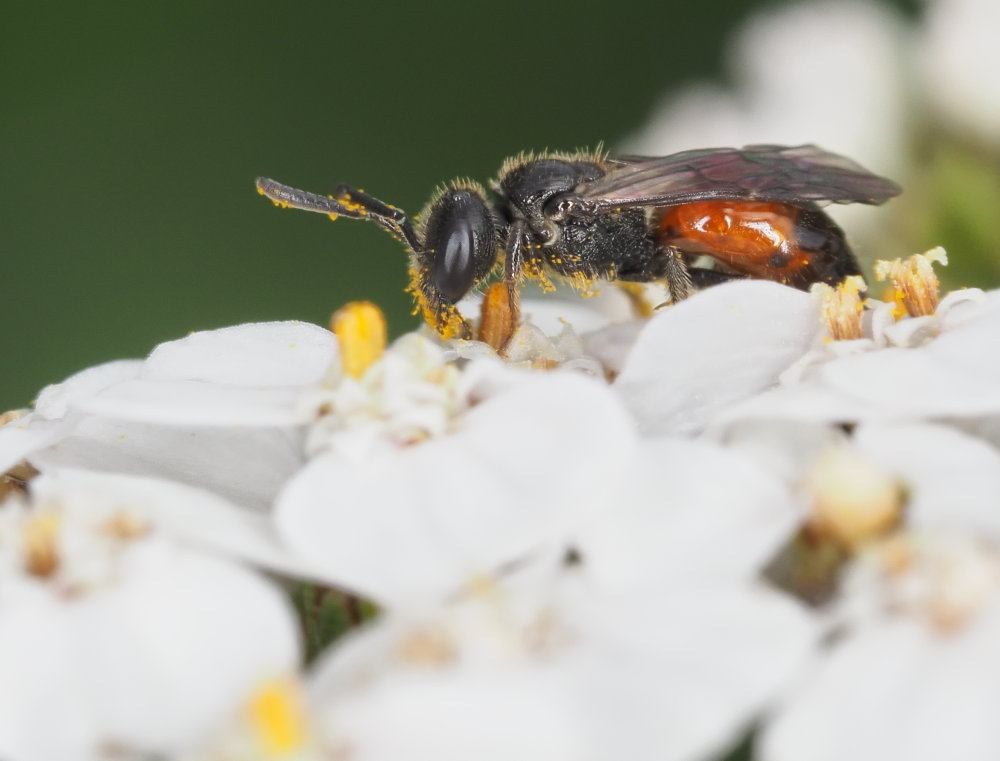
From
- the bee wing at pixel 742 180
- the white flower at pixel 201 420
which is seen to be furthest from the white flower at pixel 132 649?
the bee wing at pixel 742 180

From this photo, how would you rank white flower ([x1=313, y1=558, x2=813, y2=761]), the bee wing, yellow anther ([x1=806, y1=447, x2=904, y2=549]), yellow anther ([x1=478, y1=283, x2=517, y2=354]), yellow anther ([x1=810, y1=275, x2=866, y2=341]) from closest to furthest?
white flower ([x1=313, y1=558, x2=813, y2=761]) → yellow anther ([x1=806, y1=447, x2=904, y2=549]) → yellow anther ([x1=810, y1=275, x2=866, y2=341]) → yellow anther ([x1=478, y1=283, x2=517, y2=354]) → the bee wing

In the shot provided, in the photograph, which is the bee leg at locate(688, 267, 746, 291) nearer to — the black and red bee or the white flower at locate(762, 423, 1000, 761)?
the black and red bee

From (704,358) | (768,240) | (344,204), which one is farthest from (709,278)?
(704,358)

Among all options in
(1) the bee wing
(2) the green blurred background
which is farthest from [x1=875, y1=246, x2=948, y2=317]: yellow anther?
(2) the green blurred background

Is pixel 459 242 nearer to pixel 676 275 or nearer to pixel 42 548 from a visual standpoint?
pixel 676 275

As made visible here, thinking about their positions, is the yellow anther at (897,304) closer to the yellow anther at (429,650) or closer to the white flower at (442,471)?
the white flower at (442,471)

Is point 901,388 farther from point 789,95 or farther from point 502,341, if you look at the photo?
point 789,95
